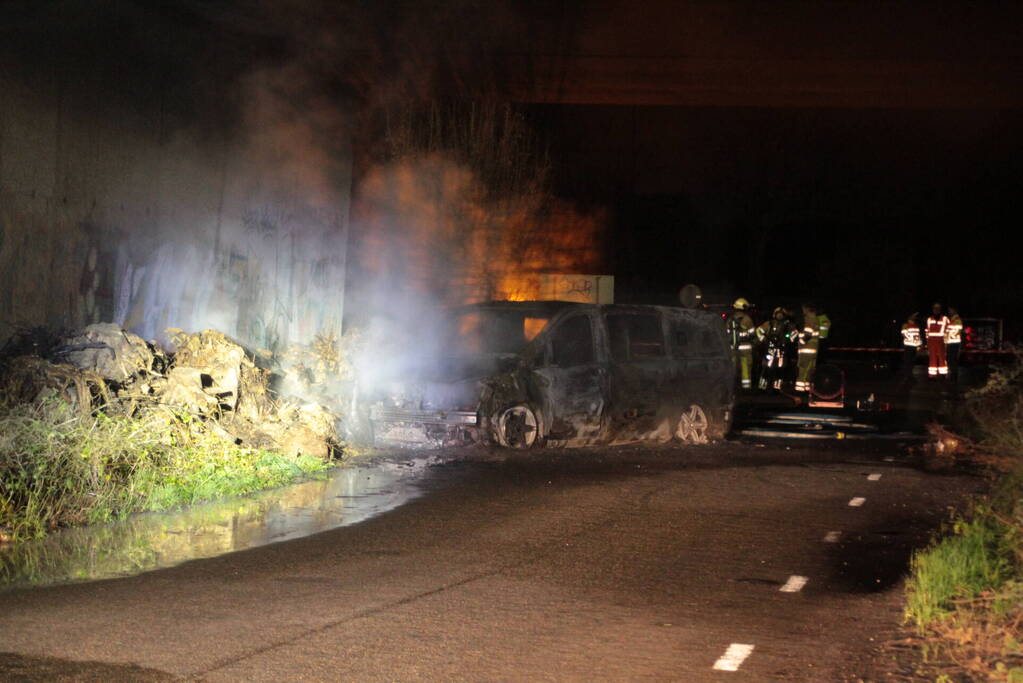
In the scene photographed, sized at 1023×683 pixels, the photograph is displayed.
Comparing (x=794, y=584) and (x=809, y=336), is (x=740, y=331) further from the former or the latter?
(x=794, y=584)

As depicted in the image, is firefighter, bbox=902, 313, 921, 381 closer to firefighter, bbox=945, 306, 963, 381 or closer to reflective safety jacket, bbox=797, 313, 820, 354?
firefighter, bbox=945, 306, 963, 381

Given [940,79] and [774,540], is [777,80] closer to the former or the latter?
[940,79]

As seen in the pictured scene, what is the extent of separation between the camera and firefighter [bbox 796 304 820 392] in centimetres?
2194

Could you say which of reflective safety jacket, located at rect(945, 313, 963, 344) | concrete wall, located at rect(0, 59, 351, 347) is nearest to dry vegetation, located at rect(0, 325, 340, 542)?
concrete wall, located at rect(0, 59, 351, 347)

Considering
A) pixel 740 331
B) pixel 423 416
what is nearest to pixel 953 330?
pixel 740 331

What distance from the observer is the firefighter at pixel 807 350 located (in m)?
21.9

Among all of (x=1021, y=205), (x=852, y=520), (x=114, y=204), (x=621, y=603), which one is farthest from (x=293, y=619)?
(x=1021, y=205)

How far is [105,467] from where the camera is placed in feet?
29.2

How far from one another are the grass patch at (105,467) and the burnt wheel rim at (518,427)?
2.86 metres

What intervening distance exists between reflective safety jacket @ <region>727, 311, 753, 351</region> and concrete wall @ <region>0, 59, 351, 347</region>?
28.8ft

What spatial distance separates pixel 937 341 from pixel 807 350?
20.1 ft

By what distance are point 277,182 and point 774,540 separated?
365 inches

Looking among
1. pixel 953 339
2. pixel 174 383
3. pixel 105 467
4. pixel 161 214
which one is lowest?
pixel 105 467

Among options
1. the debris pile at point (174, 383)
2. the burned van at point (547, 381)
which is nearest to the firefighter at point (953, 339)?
the burned van at point (547, 381)
